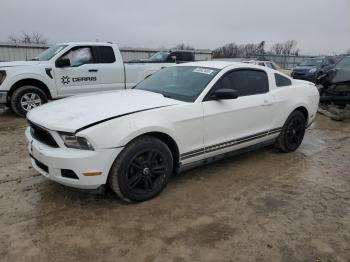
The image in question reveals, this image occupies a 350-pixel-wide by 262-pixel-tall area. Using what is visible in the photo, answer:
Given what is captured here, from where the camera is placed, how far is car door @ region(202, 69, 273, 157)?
14.4 ft

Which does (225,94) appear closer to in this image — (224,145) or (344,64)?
(224,145)

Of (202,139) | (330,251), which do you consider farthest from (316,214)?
(202,139)

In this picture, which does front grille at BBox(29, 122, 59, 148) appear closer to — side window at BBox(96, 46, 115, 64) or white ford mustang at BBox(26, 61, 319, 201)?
white ford mustang at BBox(26, 61, 319, 201)

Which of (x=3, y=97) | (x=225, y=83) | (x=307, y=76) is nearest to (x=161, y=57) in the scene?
(x=3, y=97)

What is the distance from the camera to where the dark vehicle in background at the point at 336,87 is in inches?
365

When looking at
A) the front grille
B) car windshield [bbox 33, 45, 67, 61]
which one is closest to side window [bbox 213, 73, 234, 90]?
the front grille

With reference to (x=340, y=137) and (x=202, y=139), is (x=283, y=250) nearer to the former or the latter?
(x=202, y=139)

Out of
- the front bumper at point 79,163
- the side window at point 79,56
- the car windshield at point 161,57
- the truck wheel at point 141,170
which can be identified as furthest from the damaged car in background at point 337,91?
the front bumper at point 79,163

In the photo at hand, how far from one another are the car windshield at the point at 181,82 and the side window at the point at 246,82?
0.19 m

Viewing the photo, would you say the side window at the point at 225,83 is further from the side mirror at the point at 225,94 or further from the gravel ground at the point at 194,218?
the gravel ground at the point at 194,218

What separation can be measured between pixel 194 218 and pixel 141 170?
766mm

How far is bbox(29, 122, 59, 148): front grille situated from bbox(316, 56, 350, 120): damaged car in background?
301 inches

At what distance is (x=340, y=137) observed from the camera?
726cm

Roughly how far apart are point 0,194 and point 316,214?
3.60m
